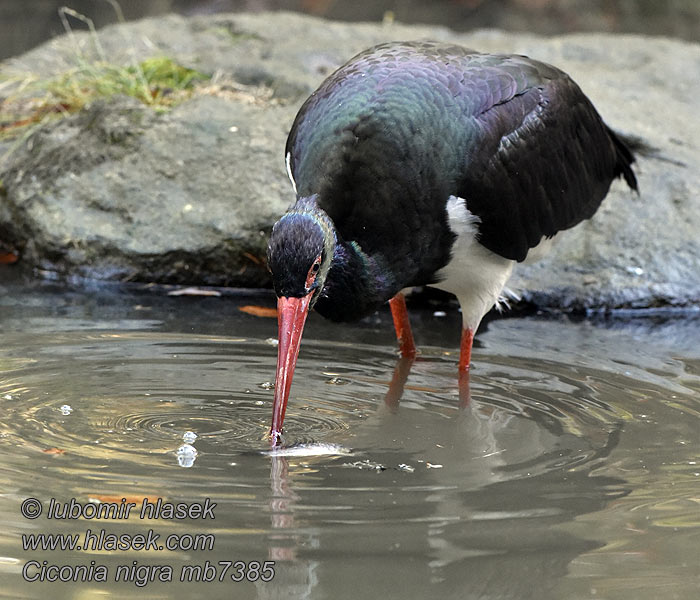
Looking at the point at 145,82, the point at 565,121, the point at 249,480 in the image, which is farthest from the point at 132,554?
the point at 145,82

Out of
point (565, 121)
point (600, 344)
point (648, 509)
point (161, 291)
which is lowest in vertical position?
point (161, 291)

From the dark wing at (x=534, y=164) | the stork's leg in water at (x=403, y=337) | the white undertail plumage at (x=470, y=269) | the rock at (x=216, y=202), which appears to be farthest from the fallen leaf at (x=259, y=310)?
the dark wing at (x=534, y=164)

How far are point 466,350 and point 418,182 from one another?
1082mm

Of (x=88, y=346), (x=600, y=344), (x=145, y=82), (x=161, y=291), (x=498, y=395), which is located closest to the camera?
(x=498, y=395)

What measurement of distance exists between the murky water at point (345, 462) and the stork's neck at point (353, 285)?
1.22 ft

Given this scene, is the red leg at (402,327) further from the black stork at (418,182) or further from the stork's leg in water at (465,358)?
the stork's leg in water at (465,358)

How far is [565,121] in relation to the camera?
4852 mm

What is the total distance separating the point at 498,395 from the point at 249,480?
1474 mm

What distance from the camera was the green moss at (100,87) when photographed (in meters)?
6.68

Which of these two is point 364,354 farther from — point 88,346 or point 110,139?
point 110,139

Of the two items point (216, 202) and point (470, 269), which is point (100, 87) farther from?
point (470, 269)

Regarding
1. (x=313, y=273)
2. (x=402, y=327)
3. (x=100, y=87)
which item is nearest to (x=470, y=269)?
(x=402, y=327)

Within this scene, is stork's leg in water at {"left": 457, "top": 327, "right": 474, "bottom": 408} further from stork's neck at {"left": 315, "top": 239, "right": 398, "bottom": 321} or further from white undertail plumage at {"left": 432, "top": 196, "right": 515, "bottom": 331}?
stork's neck at {"left": 315, "top": 239, "right": 398, "bottom": 321}

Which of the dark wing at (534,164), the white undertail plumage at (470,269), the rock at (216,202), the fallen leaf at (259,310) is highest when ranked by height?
the dark wing at (534,164)
